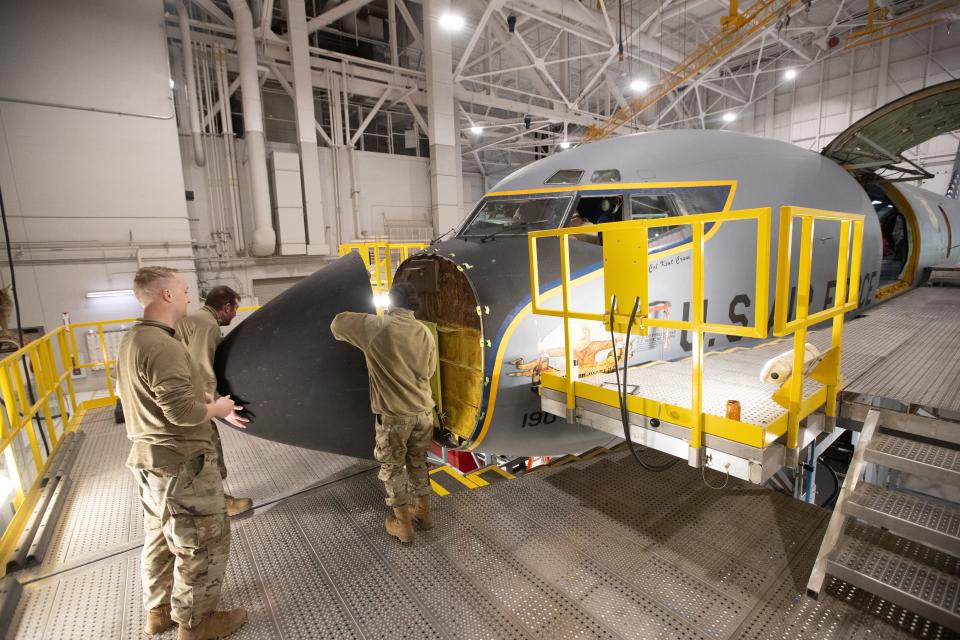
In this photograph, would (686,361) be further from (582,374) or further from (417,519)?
(417,519)

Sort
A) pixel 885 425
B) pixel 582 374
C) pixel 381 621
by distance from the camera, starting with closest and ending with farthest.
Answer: pixel 381 621 < pixel 885 425 < pixel 582 374

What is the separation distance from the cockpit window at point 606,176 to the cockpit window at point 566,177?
0.14 meters

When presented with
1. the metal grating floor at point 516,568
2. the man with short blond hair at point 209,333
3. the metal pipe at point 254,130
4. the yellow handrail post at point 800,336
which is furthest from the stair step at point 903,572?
the metal pipe at point 254,130

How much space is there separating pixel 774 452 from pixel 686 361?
1.64 m

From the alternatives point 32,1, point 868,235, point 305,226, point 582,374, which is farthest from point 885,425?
point 32,1

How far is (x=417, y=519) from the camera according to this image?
4152mm

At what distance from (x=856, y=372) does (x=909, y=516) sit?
64.3 inches

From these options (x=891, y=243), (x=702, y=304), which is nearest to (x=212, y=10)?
(x=702, y=304)

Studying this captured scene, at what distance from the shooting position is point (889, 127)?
9586mm

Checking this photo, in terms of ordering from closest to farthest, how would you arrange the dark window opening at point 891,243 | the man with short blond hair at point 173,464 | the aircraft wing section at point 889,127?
the man with short blond hair at point 173,464 → the aircraft wing section at point 889,127 → the dark window opening at point 891,243

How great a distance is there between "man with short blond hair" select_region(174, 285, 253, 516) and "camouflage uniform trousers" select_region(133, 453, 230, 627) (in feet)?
3.13

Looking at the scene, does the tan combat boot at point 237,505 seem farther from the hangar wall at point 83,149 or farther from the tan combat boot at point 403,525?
the hangar wall at point 83,149

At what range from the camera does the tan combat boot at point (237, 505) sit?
4781mm

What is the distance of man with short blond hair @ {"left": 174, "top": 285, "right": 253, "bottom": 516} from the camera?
4129 mm
